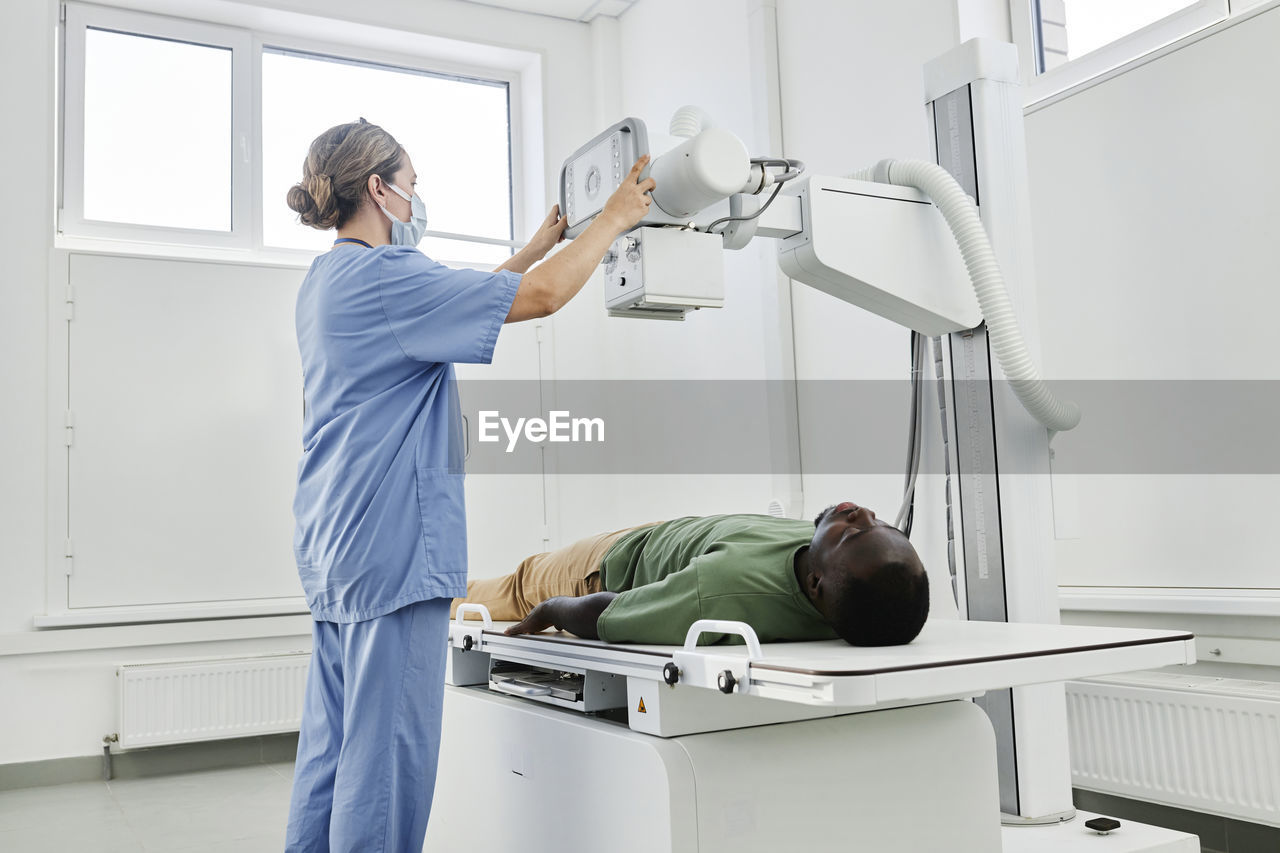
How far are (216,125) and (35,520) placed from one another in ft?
5.03

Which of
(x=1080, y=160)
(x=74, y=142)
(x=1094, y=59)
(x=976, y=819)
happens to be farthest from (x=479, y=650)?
(x=74, y=142)

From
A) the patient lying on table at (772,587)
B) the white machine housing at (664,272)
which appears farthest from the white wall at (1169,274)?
the white machine housing at (664,272)

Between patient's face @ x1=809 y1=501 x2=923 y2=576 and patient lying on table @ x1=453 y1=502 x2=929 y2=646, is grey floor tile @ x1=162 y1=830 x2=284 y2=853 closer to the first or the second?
patient lying on table @ x1=453 y1=502 x2=929 y2=646

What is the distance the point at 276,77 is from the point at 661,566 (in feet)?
10.2

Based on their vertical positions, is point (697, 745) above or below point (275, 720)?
above

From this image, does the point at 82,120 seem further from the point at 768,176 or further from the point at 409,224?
the point at 768,176

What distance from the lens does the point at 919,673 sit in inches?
39.1

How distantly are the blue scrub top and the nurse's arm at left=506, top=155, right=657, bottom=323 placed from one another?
0.03 meters

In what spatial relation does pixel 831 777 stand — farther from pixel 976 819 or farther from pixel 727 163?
pixel 727 163

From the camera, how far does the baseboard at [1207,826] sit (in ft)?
6.39

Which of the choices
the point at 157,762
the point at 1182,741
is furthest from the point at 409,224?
the point at 157,762

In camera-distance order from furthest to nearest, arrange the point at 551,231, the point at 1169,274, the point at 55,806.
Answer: the point at 55,806 → the point at 1169,274 → the point at 551,231

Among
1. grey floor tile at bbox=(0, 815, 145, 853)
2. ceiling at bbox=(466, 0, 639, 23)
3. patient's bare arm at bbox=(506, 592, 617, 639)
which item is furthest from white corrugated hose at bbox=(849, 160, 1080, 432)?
ceiling at bbox=(466, 0, 639, 23)

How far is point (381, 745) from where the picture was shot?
137cm
